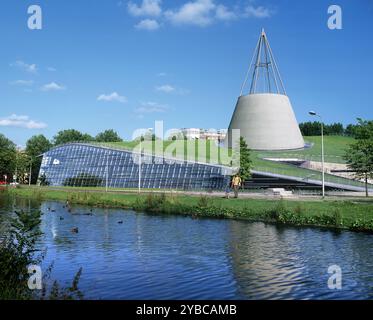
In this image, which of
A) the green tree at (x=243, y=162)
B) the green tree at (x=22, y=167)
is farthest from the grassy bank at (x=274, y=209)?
the green tree at (x=22, y=167)

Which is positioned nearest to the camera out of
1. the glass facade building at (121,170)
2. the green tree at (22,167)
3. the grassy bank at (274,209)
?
the grassy bank at (274,209)

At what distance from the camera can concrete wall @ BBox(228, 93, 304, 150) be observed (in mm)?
92812

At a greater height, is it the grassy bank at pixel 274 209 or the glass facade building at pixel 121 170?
the glass facade building at pixel 121 170

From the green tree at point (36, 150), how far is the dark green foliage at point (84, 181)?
20454 millimetres

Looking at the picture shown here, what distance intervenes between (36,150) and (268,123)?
66.6 m

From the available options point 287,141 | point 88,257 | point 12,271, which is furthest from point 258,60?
point 12,271

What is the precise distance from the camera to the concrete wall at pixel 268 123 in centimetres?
9281

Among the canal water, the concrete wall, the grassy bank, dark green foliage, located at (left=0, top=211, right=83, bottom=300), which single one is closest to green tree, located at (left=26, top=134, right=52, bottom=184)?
the concrete wall

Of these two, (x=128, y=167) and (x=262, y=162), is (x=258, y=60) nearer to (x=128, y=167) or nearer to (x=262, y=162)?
(x=262, y=162)

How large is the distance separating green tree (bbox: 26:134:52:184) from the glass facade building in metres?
12.8

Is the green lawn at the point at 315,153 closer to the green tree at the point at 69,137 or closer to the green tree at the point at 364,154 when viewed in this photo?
the green tree at the point at 364,154

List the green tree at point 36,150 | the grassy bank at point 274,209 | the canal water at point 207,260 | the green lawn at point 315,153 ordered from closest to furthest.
Answer: the canal water at point 207,260 < the grassy bank at point 274,209 < the green lawn at point 315,153 < the green tree at point 36,150

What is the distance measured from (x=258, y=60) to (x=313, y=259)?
7656 centimetres

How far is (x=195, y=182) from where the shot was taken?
238ft
